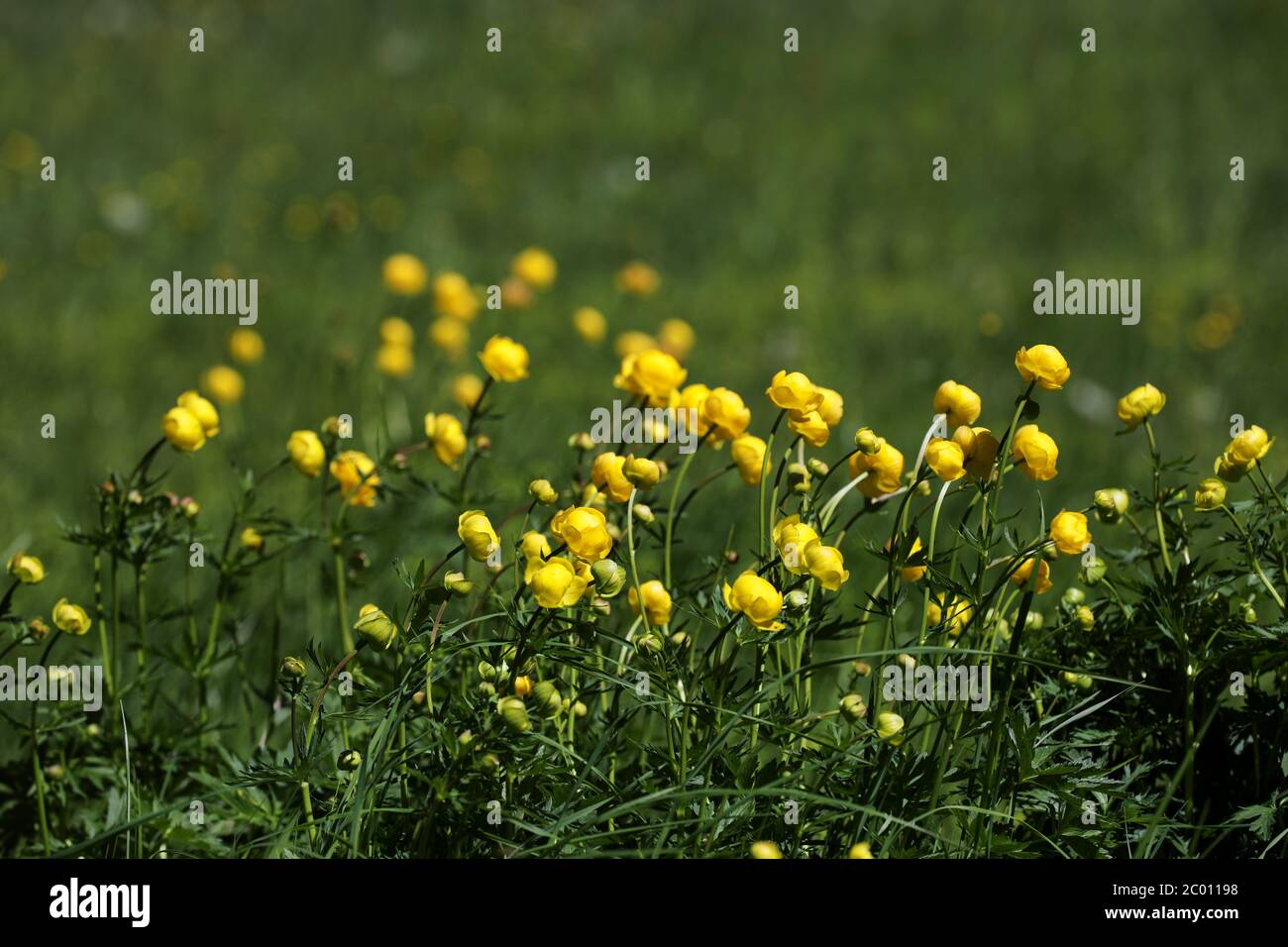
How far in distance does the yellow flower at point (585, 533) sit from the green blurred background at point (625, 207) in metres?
1.39

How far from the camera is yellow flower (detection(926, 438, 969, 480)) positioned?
62.9 inches

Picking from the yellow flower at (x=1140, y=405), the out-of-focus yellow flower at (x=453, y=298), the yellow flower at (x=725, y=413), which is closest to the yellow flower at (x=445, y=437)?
the yellow flower at (x=725, y=413)


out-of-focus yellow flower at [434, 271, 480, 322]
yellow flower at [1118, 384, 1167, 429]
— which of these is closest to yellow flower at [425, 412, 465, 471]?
yellow flower at [1118, 384, 1167, 429]

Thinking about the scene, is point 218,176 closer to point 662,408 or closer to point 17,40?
point 17,40

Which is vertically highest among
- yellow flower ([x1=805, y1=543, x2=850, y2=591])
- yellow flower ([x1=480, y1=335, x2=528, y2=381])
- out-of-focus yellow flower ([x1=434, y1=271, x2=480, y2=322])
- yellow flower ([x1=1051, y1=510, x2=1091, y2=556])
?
out-of-focus yellow flower ([x1=434, y1=271, x2=480, y2=322])

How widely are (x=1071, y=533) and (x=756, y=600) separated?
0.38 m

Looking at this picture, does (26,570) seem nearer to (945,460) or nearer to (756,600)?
(756,600)

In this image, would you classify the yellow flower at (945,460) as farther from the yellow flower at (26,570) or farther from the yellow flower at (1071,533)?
the yellow flower at (26,570)

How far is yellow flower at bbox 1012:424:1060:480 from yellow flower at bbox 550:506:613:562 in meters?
0.54

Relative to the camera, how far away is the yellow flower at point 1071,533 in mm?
1558

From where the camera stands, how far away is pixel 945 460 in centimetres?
160

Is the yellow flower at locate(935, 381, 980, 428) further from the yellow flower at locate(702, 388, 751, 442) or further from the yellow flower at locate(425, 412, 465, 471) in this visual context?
the yellow flower at locate(425, 412, 465, 471)
